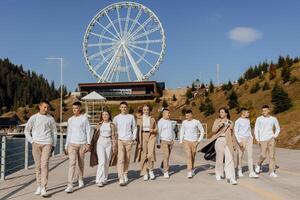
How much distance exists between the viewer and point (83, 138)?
897 cm

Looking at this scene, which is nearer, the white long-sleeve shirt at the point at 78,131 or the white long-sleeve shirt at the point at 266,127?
the white long-sleeve shirt at the point at 78,131

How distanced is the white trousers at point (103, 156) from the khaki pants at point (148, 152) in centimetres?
120

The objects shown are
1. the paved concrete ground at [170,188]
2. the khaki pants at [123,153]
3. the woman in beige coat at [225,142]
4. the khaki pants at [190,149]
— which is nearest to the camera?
the paved concrete ground at [170,188]

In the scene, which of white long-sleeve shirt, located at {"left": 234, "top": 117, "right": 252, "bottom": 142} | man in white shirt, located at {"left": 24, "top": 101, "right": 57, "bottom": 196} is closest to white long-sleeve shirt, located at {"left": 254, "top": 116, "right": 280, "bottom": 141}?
white long-sleeve shirt, located at {"left": 234, "top": 117, "right": 252, "bottom": 142}

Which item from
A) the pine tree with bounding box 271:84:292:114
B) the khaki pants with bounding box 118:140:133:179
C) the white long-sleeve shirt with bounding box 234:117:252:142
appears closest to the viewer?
the khaki pants with bounding box 118:140:133:179

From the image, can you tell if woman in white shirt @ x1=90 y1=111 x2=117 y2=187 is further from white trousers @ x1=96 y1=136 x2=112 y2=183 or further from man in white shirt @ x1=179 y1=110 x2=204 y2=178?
man in white shirt @ x1=179 y1=110 x2=204 y2=178

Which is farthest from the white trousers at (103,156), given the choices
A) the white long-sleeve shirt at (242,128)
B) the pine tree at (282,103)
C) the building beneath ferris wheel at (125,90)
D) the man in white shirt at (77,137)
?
the building beneath ferris wheel at (125,90)

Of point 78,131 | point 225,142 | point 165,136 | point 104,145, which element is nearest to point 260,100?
point 165,136

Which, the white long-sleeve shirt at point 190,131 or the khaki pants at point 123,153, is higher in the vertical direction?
the white long-sleeve shirt at point 190,131

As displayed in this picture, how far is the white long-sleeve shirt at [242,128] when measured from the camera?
11125mm

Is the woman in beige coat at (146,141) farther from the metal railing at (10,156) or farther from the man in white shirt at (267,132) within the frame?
the metal railing at (10,156)

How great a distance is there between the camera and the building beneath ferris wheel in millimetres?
97375

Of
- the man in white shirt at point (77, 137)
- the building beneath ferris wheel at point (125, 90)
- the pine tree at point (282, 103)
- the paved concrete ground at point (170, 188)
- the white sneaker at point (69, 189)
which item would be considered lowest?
the paved concrete ground at point (170, 188)

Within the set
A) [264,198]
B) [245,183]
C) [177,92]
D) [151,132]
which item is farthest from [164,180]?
[177,92]
